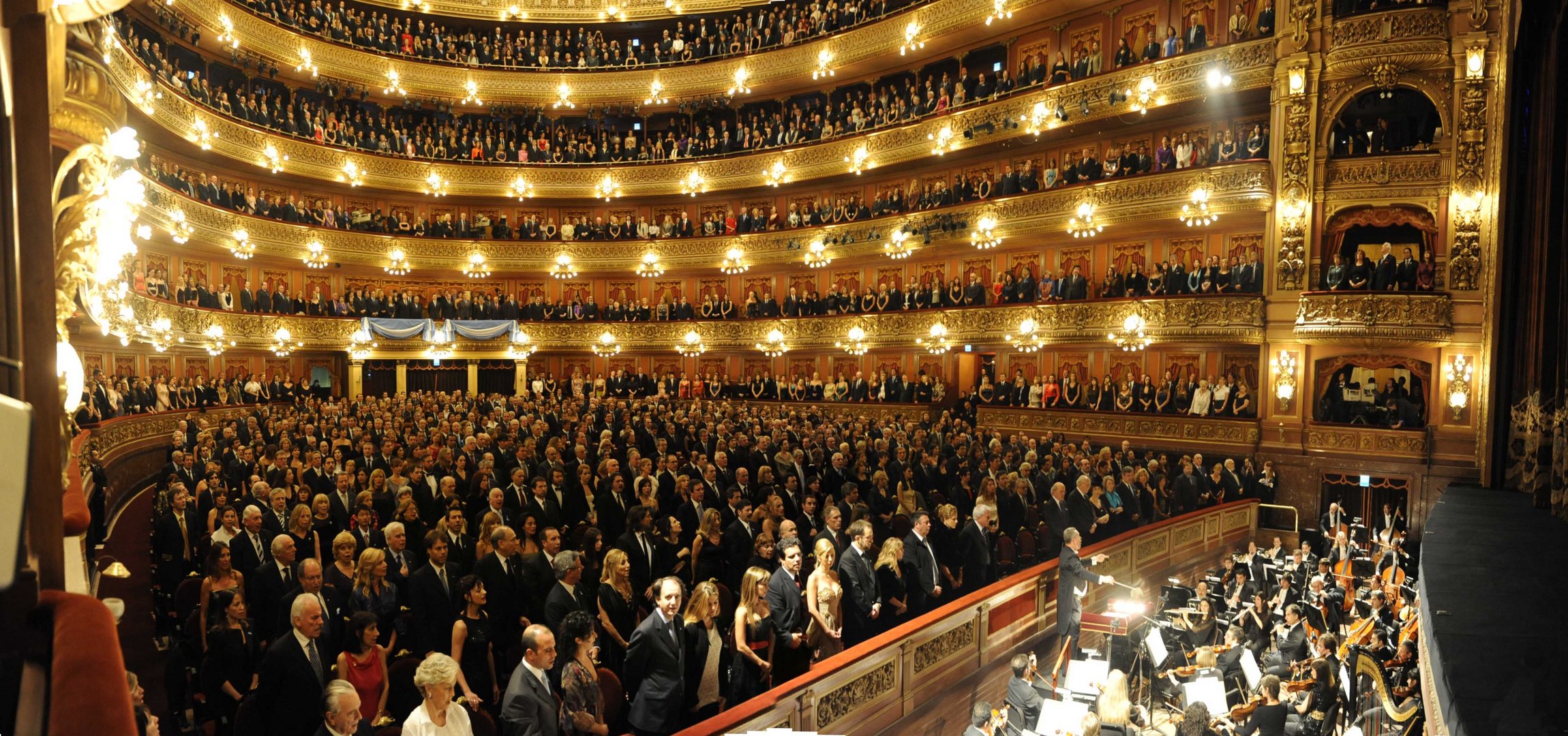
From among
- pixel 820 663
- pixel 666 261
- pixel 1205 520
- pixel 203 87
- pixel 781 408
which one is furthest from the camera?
pixel 666 261

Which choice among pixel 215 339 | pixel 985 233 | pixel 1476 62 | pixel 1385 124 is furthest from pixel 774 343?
pixel 1476 62

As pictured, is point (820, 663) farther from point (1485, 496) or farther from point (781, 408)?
point (781, 408)

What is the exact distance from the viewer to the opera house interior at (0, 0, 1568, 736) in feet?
15.0

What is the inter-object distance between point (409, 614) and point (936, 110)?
2166cm

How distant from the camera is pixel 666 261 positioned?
1198 inches

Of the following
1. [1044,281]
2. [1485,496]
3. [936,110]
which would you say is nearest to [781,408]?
[1044,281]

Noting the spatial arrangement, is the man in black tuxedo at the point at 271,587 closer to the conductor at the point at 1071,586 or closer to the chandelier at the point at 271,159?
the conductor at the point at 1071,586

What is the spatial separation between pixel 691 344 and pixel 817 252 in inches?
245

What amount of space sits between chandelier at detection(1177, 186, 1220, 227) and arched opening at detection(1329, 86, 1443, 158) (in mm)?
2420

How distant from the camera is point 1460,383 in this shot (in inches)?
620

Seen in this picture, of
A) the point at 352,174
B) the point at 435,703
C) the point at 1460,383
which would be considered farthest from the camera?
the point at 352,174

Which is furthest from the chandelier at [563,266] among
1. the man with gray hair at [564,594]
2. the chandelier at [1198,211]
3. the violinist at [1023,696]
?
the violinist at [1023,696]

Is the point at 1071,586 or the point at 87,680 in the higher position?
the point at 87,680

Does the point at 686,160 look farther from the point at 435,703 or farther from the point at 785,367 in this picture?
the point at 435,703
